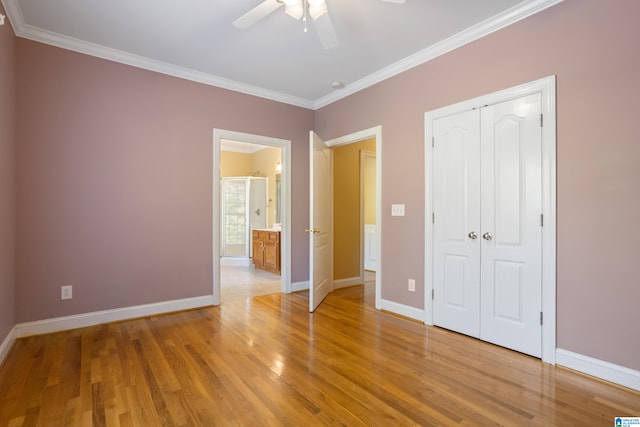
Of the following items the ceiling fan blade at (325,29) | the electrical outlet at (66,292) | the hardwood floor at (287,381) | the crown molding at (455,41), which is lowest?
the hardwood floor at (287,381)

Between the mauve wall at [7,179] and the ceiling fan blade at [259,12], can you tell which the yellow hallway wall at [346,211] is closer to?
the ceiling fan blade at [259,12]

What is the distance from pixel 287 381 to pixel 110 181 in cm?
263

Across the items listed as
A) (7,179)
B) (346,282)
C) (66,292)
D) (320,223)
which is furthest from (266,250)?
(7,179)

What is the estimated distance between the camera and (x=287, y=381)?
2.10 meters

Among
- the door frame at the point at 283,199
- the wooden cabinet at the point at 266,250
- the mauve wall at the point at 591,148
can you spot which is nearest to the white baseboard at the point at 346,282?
the door frame at the point at 283,199

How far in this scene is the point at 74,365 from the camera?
2314 mm

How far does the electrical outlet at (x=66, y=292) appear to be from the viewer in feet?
9.88

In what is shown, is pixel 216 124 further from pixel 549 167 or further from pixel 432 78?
pixel 549 167

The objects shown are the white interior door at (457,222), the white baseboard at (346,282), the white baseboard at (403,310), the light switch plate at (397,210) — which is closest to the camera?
the white interior door at (457,222)

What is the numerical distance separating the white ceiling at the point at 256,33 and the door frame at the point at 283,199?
2.24 ft

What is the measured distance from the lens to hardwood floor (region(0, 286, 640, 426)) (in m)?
1.74

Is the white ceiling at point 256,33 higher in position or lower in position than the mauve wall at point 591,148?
higher

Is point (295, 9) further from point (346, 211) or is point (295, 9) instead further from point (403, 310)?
point (346, 211)

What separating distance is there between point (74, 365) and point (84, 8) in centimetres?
273
